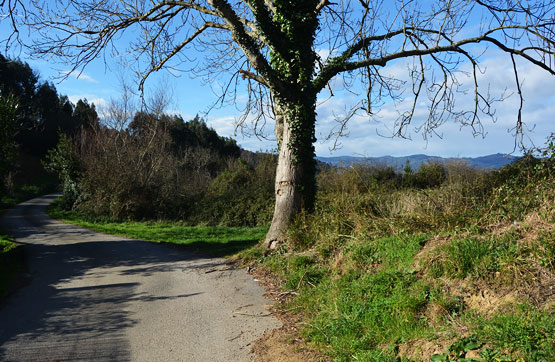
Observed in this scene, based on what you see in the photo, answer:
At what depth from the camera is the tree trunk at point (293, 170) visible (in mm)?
9859

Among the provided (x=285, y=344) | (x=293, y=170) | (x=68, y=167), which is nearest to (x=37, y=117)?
(x=68, y=167)

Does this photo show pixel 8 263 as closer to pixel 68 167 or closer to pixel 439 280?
pixel 439 280

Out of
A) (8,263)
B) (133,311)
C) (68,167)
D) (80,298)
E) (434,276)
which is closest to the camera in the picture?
(434,276)

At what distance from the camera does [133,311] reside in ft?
21.9

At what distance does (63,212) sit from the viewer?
85.3 ft

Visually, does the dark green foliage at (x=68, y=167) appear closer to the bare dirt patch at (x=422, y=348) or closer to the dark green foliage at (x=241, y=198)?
the dark green foliage at (x=241, y=198)

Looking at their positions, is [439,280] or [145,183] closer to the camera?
[439,280]

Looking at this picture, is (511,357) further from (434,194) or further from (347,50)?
(347,50)

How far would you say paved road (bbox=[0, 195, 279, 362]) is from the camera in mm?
5195

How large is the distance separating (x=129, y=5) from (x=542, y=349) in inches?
449

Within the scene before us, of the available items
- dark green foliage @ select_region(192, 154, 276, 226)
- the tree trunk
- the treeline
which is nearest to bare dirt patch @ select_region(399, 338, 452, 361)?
the tree trunk

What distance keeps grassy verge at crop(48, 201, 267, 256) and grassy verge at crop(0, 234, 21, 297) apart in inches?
177

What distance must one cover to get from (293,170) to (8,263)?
26.1 feet

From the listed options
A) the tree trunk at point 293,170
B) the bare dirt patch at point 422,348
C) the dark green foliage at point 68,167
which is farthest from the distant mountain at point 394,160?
the dark green foliage at point 68,167
